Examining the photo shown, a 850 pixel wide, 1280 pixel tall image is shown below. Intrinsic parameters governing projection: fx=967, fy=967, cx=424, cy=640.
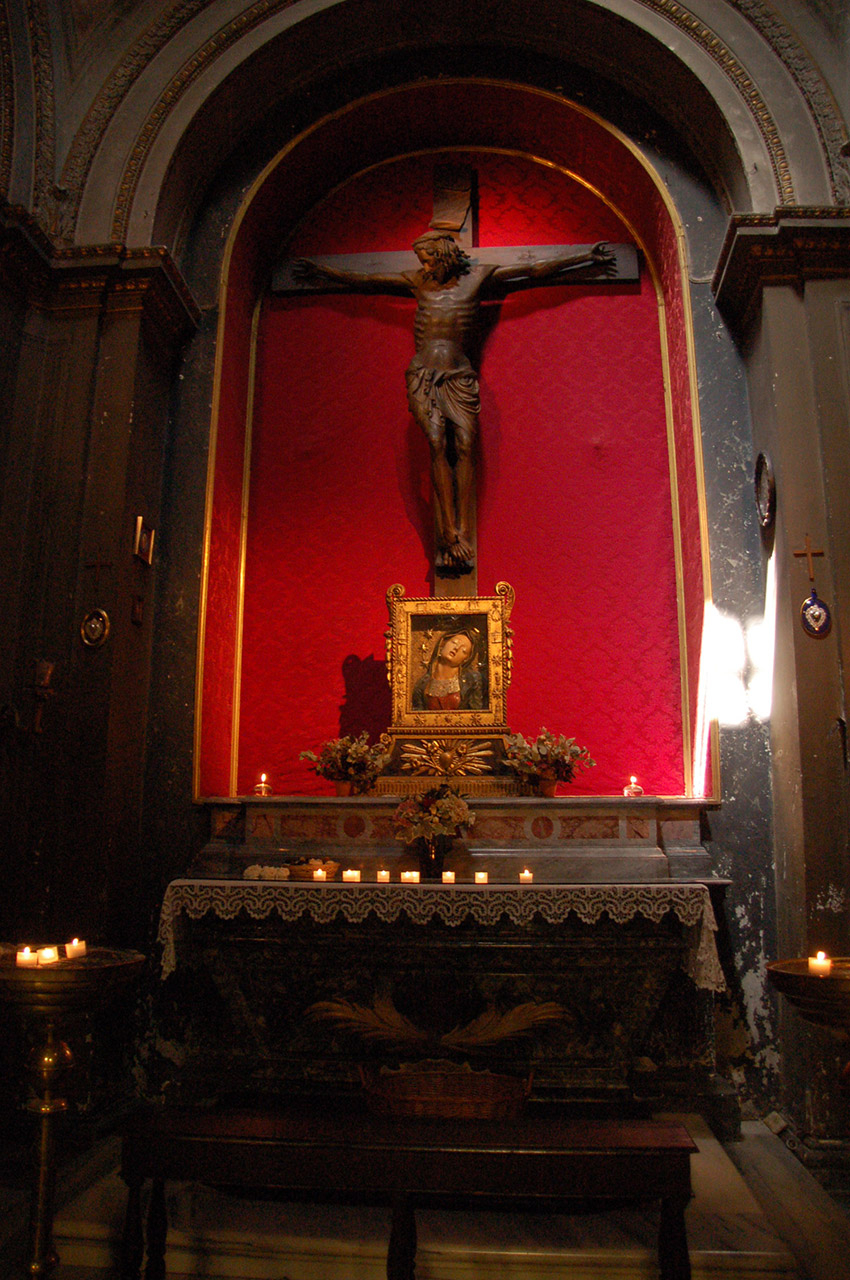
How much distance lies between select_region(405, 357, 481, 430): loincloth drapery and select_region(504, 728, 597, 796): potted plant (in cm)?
197

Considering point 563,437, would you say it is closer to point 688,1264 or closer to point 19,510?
point 19,510

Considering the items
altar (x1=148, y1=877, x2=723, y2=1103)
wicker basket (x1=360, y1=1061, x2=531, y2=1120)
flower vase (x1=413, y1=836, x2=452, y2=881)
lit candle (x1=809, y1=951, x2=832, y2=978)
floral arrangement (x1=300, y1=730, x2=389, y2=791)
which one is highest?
floral arrangement (x1=300, y1=730, x2=389, y2=791)

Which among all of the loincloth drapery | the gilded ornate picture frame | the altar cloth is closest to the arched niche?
the loincloth drapery

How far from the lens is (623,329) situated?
20.9 ft

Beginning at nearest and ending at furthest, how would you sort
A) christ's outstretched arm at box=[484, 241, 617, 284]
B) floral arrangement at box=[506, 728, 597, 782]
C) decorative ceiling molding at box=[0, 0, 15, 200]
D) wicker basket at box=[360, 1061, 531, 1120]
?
wicker basket at box=[360, 1061, 531, 1120] → floral arrangement at box=[506, 728, 597, 782] → decorative ceiling molding at box=[0, 0, 15, 200] → christ's outstretched arm at box=[484, 241, 617, 284]

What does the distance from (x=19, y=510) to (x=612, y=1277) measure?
423 cm

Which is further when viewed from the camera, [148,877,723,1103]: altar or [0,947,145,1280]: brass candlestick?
[148,877,723,1103]: altar

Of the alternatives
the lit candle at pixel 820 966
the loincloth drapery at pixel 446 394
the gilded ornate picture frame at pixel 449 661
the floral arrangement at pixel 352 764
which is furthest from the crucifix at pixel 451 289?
the lit candle at pixel 820 966

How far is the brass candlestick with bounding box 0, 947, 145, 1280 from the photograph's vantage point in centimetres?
274

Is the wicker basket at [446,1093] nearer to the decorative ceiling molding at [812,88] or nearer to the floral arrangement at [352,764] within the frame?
the floral arrangement at [352,764]

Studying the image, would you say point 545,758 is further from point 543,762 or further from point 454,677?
point 454,677

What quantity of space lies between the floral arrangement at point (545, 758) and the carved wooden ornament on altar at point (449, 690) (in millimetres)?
129

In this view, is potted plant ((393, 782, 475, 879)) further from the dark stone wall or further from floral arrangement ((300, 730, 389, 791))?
the dark stone wall

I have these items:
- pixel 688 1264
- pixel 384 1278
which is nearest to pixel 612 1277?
pixel 688 1264
